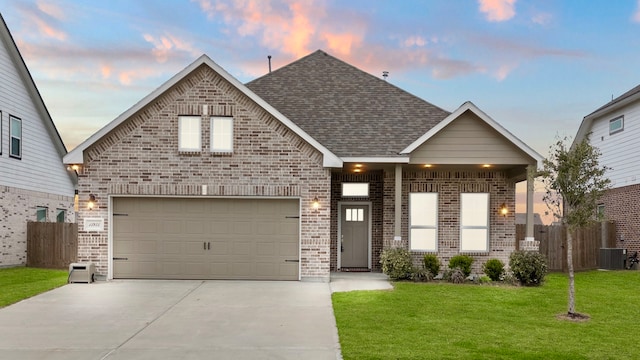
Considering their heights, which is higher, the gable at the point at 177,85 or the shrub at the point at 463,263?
the gable at the point at 177,85

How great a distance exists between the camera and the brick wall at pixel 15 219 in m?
17.9

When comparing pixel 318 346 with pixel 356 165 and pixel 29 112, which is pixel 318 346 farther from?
pixel 29 112

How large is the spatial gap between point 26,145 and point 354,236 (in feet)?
45.5

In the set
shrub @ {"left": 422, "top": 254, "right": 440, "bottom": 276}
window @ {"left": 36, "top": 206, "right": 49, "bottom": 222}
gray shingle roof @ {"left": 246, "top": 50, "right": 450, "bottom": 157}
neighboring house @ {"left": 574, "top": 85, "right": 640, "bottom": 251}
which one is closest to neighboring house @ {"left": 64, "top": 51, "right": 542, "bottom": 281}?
gray shingle roof @ {"left": 246, "top": 50, "right": 450, "bottom": 157}

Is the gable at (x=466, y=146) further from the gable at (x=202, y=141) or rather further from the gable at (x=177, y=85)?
the gable at (x=202, y=141)

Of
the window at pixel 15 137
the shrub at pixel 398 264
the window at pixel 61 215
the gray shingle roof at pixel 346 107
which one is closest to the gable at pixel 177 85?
the gray shingle roof at pixel 346 107

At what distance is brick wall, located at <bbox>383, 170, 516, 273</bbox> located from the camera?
15.8 m

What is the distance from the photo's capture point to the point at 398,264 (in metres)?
13.7

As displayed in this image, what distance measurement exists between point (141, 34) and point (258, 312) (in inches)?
503

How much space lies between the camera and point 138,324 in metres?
8.91

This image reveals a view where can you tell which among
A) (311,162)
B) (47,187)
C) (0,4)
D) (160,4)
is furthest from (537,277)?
(0,4)

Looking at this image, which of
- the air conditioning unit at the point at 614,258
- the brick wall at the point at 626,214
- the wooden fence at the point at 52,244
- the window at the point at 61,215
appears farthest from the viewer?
the window at the point at 61,215

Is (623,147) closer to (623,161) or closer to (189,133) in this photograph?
(623,161)

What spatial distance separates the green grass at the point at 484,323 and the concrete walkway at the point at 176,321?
0.66 meters
